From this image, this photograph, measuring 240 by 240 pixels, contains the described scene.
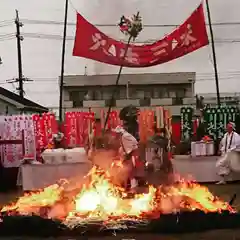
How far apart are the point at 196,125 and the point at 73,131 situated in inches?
134

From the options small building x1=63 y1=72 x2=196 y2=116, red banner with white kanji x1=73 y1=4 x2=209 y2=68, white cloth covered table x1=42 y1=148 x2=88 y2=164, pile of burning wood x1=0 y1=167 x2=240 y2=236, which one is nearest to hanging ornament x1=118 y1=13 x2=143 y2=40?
red banner with white kanji x1=73 y1=4 x2=209 y2=68

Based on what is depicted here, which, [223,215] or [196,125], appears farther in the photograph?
[196,125]

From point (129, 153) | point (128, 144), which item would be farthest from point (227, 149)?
point (129, 153)

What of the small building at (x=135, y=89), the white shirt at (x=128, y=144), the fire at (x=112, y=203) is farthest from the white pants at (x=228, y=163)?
the small building at (x=135, y=89)

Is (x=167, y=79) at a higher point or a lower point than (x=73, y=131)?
higher

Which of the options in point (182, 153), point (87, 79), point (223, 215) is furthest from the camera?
point (87, 79)

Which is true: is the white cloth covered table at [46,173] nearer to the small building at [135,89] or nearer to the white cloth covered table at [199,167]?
the white cloth covered table at [199,167]

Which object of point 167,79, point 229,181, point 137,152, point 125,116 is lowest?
point 229,181

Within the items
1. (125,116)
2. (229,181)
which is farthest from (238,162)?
(125,116)

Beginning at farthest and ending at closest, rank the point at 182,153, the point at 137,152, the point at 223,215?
the point at 182,153
the point at 137,152
the point at 223,215

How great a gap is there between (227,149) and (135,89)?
81.3ft

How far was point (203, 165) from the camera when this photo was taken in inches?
546

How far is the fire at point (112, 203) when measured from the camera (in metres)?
7.76

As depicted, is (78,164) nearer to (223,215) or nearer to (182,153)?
(182,153)
